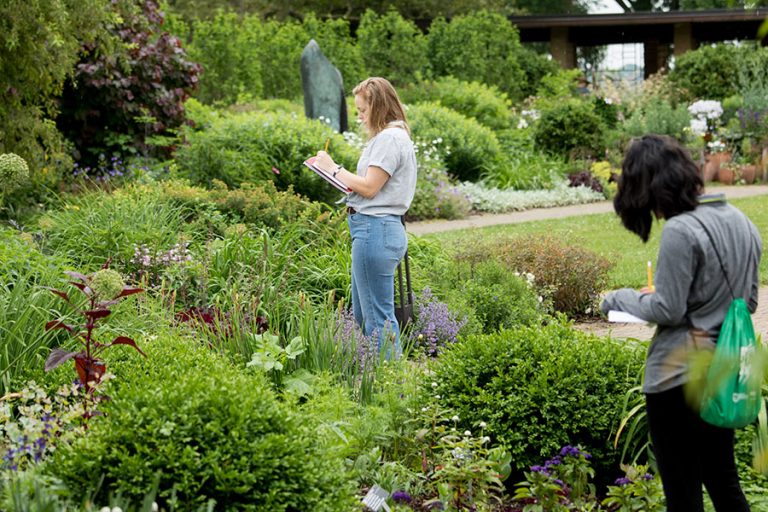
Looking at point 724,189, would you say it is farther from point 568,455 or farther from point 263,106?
point 568,455

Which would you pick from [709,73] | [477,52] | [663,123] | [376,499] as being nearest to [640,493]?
[376,499]

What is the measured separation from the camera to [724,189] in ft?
54.5

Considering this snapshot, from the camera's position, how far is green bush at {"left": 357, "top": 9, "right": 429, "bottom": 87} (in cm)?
2312

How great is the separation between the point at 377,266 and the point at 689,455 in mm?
2512

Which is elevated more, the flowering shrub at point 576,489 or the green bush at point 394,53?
the green bush at point 394,53

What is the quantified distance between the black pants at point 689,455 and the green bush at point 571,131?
15.3 meters

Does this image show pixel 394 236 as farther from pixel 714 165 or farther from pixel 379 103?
pixel 714 165

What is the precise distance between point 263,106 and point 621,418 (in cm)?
1438

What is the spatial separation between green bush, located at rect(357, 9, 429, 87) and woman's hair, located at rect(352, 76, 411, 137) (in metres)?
17.8

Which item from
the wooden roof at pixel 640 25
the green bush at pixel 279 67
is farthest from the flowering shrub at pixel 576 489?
the wooden roof at pixel 640 25

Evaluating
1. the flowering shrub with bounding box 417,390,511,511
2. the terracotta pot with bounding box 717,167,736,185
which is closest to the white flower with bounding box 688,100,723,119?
the terracotta pot with bounding box 717,167,736,185

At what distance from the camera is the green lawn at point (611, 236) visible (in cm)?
905

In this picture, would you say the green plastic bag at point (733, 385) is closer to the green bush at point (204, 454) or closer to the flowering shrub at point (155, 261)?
the green bush at point (204, 454)

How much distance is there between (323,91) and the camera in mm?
15070
